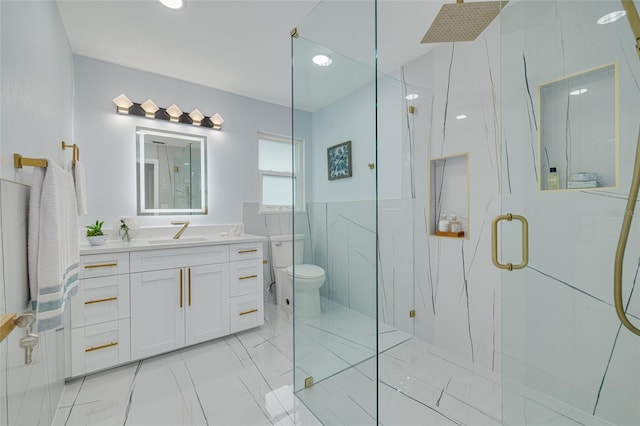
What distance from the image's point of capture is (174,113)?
2742 millimetres

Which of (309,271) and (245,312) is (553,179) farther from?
(245,312)

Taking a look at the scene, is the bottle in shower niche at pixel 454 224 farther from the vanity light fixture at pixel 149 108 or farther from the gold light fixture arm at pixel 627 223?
the vanity light fixture at pixel 149 108

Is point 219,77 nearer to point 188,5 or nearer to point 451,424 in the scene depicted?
point 188,5

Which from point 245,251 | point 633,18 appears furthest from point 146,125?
point 633,18

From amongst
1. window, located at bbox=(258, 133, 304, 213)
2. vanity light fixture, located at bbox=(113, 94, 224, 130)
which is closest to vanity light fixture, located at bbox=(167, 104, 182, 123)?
vanity light fixture, located at bbox=(113, 94, 224, 130)

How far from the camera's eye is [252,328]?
268cm

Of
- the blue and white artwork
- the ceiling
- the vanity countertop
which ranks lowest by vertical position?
the vanity countertop

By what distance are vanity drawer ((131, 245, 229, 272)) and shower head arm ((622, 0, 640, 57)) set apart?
8.68ft

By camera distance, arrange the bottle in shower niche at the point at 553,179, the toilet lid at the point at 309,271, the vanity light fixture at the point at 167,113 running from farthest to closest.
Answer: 1. the vanity light fixture at the point at 167,113
2. the toilet lid at the point at 309,271
3. the bottle in shower niche at the point at 553,179

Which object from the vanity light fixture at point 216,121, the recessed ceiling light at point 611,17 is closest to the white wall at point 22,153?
the vanity light fixture at point 216,121

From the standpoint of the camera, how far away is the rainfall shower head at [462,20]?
4.44 feet

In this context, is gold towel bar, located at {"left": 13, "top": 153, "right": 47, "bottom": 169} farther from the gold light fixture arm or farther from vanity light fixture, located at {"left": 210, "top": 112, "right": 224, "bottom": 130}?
the gold light fixture arm

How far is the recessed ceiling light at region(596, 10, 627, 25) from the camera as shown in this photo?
1.00m

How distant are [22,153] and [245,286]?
5.93 ft
